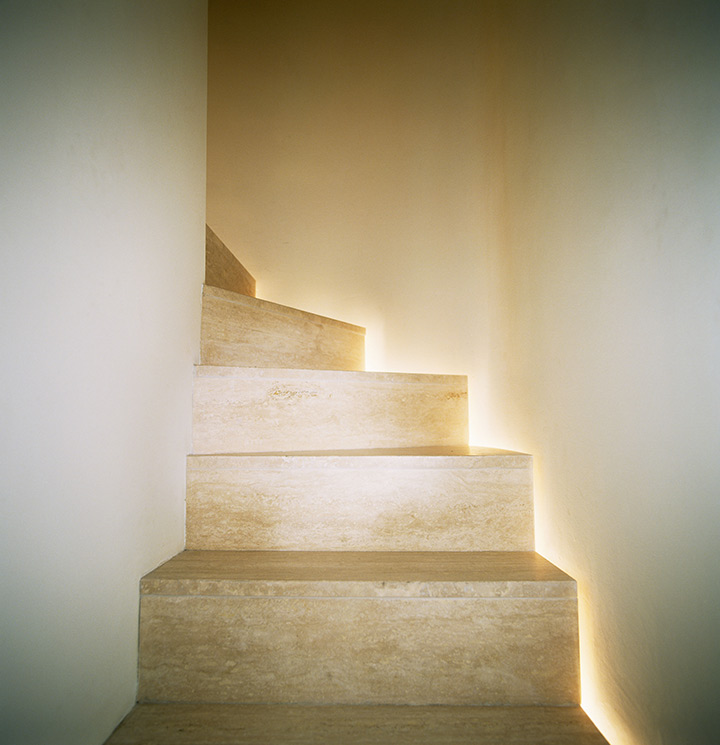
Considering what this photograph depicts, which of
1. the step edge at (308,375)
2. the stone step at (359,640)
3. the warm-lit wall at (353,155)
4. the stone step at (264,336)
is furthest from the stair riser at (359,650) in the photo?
the warm-lit wall at (353,155)

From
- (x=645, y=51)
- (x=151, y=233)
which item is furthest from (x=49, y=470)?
(x=645, y=51)

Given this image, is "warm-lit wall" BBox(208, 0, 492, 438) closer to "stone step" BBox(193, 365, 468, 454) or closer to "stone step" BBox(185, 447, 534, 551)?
"stone step" BBox(193, 365, 468, 454)

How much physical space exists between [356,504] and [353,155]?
1.84 meters

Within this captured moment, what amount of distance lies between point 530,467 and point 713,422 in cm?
50

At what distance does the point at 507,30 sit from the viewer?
4.79 ft

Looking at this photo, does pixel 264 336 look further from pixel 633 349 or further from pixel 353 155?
pixel 353 155

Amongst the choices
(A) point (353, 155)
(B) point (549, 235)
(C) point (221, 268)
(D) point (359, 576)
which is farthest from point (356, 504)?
(A) point (353, 155)

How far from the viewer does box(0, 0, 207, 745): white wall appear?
56 centimetres

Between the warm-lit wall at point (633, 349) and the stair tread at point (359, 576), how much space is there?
131 mm

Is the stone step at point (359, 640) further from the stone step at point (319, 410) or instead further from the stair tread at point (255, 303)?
the stair tread at point (255, 303)

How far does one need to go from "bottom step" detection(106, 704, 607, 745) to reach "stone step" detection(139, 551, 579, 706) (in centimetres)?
2

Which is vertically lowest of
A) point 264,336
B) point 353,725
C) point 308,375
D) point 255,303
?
point 353,725

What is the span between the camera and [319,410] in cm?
124

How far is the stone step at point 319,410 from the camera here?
45.2 inches
